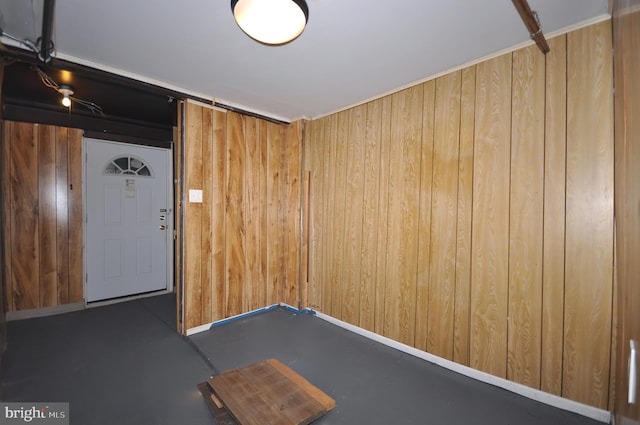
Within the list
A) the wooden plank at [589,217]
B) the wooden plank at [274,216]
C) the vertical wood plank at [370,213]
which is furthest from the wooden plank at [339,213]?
the wooden plank at [589,217]

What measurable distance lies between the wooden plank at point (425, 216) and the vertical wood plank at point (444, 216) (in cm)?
4

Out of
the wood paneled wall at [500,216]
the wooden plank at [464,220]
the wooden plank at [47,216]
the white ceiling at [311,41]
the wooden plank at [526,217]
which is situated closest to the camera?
the white ceiling at [311,41]

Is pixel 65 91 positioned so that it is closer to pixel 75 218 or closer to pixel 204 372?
pixel 75 218

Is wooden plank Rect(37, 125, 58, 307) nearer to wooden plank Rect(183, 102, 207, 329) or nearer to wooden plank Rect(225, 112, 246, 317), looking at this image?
wooden plank Rect(183, 102, 207, 329)

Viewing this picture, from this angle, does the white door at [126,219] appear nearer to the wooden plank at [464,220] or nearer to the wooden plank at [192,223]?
the wooden plank at [192,223]

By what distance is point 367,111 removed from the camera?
2908 mm

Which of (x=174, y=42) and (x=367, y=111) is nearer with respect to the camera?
(x=174, y=42)

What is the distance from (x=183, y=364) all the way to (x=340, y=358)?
1.36 meters

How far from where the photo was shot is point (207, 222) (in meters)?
3.00

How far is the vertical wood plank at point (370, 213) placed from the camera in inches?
111

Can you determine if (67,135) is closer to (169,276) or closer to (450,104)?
(169,276)

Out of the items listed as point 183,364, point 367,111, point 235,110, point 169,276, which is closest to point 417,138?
point 367,111

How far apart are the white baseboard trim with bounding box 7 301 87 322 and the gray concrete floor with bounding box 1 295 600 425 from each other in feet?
0.39

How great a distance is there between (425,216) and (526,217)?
0.73m
